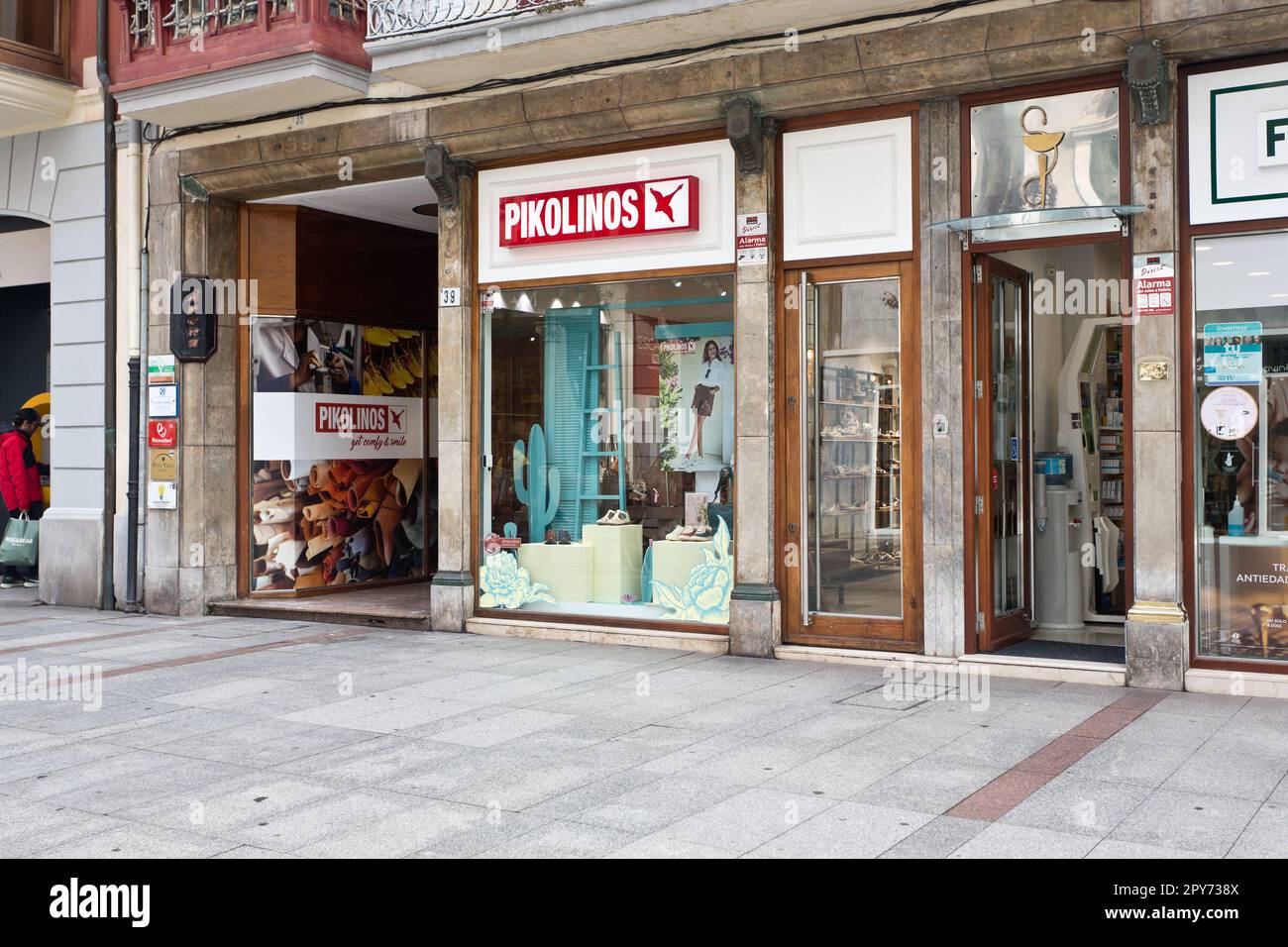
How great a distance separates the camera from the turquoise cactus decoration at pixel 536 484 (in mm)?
11594

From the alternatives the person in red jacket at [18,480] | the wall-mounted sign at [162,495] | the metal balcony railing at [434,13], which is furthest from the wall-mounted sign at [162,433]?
the metal balcony railing at [434,13]

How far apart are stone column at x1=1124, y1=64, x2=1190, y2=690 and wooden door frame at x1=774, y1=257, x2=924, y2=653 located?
1.57m

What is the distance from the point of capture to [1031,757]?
6.66m

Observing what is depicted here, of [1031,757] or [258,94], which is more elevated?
[258,94]

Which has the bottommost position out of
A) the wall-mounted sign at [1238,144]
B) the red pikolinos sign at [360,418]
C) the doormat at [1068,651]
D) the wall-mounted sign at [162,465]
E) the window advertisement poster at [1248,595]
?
the doormat at [1068,651]

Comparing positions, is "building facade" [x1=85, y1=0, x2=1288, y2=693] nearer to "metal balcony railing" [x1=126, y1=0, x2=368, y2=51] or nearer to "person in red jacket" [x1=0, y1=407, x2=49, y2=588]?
"metal balcony railing" [x1=126, y1=0, x2=368, y2=51]

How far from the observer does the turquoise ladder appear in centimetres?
1133

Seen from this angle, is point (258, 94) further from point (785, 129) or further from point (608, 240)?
point (785, 129)

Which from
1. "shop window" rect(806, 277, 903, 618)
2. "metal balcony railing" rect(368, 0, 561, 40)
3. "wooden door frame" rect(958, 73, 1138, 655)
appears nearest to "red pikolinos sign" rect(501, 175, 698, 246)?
"shop window" rect(806, 277, 903, 618)

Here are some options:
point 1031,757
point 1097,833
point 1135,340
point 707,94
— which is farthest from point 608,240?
point 1097,833

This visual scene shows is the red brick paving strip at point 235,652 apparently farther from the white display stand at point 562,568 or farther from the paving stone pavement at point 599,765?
the white display stand at point 562,568

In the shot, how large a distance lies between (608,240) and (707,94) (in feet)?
5.17

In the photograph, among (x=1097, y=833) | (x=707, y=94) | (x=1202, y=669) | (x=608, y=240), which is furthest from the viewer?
(x=608, y=240)

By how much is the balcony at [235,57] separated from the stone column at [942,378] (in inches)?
211
